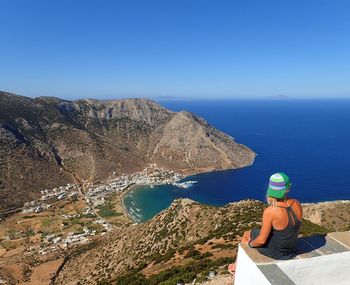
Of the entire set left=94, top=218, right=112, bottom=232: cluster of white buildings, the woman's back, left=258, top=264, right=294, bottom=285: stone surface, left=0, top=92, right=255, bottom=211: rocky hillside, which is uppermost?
the woman's back

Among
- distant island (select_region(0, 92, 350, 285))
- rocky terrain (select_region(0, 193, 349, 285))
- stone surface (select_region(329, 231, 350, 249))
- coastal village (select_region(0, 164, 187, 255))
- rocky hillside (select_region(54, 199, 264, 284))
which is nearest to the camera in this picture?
stone surface (select_region(329, 231, 350, 249))

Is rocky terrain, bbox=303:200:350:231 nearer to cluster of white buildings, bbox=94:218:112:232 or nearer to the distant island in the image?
the distant island

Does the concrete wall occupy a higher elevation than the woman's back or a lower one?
lower

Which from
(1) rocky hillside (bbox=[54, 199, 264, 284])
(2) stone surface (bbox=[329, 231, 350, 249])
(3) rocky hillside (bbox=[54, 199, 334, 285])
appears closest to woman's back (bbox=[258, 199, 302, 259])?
(2) stone surface (bbox=[329, 231, 350, 249])

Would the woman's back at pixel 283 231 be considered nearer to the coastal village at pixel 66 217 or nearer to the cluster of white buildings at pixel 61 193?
the coastal village at pixel 66 217

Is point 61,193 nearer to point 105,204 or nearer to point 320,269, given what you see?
point 105,204

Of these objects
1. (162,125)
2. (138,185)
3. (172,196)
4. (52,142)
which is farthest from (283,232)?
(162,125)

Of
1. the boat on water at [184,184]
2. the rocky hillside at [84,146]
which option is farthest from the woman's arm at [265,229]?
the boat on water at [184,184]

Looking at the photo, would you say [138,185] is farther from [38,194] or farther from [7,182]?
[7,182]
